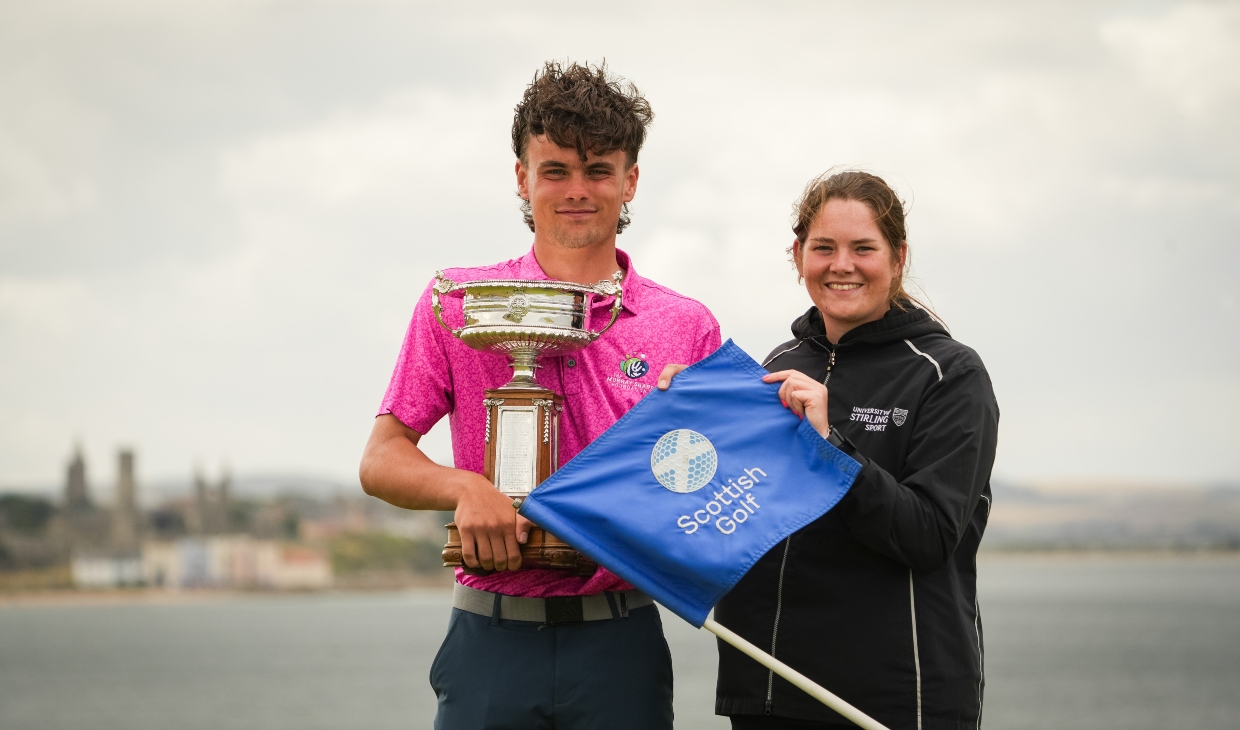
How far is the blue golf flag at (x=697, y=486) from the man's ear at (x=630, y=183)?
2.08 ft

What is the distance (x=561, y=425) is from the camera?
13.8 ft

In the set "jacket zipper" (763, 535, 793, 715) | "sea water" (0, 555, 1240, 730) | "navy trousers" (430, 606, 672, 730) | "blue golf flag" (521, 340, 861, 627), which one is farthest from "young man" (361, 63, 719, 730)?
"sea water" (0, 555, 1240, 730)

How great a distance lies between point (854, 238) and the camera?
423 centimetres

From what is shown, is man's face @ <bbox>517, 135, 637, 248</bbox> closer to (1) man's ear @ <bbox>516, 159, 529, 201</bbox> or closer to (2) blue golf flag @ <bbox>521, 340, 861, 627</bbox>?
(1) man's ear @ <bbox>516, 159, 529, 201</bbox>

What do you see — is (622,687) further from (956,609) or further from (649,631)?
(956,609)

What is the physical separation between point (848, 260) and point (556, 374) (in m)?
0.99

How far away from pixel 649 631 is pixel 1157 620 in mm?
151349

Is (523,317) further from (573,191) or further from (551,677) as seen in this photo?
(551,677)

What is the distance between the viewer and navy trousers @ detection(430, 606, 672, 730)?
12.9 ft

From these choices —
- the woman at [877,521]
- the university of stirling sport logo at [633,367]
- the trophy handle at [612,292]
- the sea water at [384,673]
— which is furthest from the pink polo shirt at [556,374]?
the sea water at [384,673]

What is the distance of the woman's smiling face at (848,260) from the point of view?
4.24 m

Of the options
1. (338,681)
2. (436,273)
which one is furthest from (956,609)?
(338,681)

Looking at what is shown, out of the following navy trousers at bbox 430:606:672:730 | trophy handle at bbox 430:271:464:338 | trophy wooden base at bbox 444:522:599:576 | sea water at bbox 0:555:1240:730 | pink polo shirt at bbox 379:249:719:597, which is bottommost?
sea water at bbox 0:555:1240:730

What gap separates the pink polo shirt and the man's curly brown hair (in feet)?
1.52
